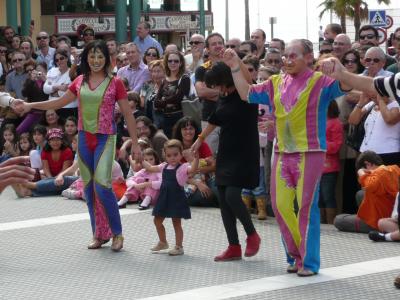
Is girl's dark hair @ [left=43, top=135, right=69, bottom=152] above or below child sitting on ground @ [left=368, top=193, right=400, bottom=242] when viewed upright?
above

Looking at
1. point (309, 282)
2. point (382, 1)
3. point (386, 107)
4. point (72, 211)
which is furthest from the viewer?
point (382, 1)

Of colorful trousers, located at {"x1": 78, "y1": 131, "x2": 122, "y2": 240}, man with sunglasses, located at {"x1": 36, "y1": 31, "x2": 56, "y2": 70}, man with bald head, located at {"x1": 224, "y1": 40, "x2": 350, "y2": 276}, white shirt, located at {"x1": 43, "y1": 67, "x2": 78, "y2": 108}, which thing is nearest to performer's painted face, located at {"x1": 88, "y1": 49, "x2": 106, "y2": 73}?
colorful trousers, located at {"x1": 78, "y1": 131, "x2": 122, "y2": 240}

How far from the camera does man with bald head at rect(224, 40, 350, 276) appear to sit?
26.3 ft

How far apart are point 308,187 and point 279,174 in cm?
27

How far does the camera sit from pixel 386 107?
→ 33.0 ft

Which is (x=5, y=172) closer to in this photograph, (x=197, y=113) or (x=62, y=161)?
(x=197, y=113)

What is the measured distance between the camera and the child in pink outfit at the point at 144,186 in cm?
1192

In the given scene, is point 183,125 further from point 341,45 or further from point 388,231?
point 388,231

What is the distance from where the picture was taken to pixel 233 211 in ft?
28.9

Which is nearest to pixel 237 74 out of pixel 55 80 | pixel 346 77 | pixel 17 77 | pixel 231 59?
pixel 231 59

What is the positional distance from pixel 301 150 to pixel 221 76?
1.09m

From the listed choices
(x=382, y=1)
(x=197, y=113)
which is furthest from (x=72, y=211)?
(x=382, y=1)

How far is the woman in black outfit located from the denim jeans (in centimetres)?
483

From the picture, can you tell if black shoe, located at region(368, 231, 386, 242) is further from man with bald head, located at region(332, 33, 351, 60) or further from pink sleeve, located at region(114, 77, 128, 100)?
man with bald head, located at region(332, 33, 351, 60)
